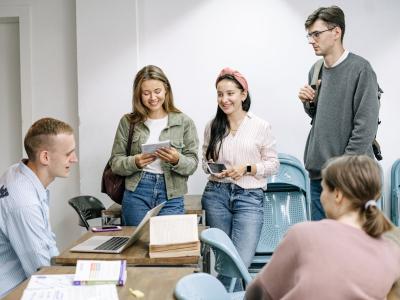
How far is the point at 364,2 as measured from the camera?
4312 mm

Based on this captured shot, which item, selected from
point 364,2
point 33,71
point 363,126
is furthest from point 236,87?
point 33,71

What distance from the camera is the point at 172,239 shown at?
2.35 m

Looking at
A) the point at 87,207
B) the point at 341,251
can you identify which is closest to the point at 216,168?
the point at 87,207

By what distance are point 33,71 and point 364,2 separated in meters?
2.82

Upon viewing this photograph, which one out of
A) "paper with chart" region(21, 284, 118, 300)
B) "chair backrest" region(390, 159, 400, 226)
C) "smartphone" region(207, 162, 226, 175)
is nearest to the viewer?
"paper with chart" region(21, 284, 118, 300)

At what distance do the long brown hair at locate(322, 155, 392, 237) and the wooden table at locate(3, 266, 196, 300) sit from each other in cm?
68

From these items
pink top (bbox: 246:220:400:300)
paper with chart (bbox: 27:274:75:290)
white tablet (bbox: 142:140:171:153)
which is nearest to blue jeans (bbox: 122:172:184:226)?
white tablet (bbox: 142:140:171:153)

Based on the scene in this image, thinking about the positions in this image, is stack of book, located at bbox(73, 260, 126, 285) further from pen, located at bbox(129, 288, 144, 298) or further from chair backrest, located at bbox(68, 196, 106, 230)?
chair backrest, located at bbox(68, 196, 106, 230)

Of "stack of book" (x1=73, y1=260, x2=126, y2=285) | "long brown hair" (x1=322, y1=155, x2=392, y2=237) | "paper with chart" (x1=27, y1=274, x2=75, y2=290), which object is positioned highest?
"long brown hair" (x1=322, y1=155, x2=392, y2=237)

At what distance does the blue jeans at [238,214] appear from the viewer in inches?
126

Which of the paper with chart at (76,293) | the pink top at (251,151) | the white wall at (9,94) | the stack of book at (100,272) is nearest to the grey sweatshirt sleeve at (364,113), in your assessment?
the pink top at (251,151)

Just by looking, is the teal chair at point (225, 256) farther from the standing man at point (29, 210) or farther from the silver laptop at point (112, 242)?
the standing man at point (29, 210)

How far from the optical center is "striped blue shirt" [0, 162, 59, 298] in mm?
2232

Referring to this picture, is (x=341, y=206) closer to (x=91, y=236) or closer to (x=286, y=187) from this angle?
(x=91, y=236)
